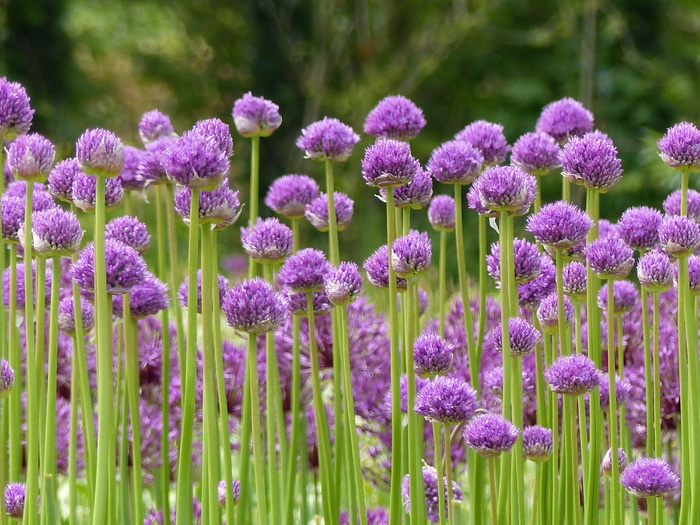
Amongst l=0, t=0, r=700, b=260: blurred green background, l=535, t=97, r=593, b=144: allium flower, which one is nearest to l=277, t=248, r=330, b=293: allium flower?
l=535, t=97, r=593, b=144: allium flower

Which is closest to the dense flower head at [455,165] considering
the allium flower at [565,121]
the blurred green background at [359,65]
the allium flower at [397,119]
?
the allium flower at [397,119]

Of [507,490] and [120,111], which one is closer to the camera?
[507,490]

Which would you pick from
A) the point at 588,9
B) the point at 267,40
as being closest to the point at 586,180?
the point at 588,9

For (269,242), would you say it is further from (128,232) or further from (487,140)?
(487,140)

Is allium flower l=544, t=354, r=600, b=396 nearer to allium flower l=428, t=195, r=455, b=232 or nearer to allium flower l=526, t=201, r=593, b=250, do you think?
allium flower l=526, t=201, r=593, b=250

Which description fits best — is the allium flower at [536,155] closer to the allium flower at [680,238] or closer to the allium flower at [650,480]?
the allium flower at [680,238]

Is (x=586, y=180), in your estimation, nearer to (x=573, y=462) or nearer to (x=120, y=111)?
(x=573, y=462)

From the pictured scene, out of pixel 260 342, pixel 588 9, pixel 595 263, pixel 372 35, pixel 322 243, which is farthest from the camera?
pixel 372 35

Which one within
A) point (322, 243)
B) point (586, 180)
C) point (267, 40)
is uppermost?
point (267, 40)
